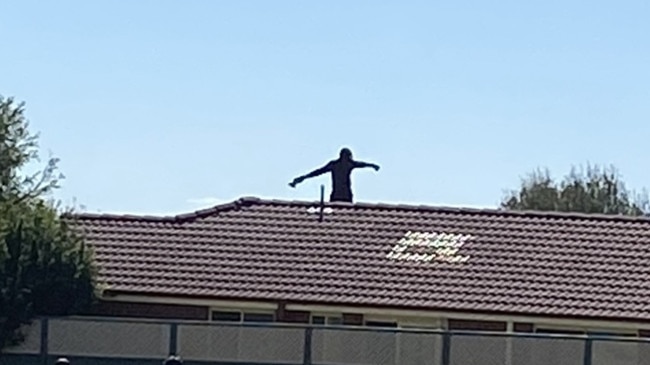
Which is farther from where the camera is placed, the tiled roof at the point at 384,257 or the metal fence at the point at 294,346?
the tiled roof at the point at 384,257

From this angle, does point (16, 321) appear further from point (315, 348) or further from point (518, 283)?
point (518, 283)

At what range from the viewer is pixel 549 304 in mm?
34094

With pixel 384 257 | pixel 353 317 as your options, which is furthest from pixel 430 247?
pixel 353 317

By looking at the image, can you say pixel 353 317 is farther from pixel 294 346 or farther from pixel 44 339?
pixel 44 339

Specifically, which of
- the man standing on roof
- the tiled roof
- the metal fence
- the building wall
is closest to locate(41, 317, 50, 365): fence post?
the metal fence

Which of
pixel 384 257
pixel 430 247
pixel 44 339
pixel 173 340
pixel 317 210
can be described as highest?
pixel 317 210

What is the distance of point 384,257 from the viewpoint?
36250mm

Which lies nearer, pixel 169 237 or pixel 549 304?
pixel 549 304

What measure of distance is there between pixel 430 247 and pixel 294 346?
7283mm

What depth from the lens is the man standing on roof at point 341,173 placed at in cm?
4228

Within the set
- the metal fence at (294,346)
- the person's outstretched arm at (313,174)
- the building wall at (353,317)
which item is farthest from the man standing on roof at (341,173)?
the metal fence at (294,346)

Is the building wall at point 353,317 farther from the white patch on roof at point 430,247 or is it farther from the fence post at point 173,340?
the fence post at point 173,340

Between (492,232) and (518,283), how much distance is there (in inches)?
109

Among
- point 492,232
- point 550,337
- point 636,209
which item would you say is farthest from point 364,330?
point 636,209
